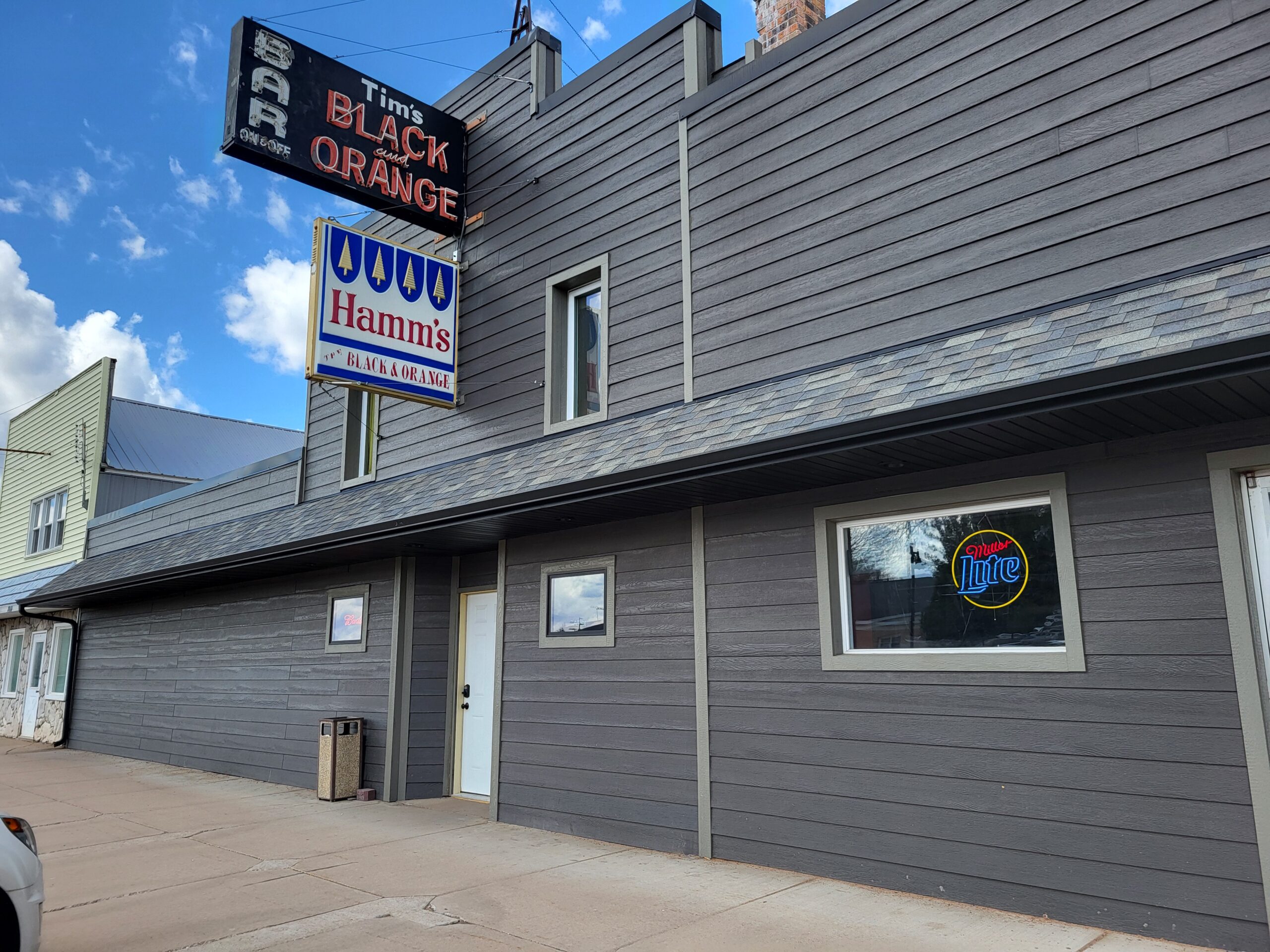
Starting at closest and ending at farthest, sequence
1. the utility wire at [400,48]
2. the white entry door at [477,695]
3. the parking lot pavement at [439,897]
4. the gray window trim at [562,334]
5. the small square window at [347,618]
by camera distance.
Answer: the parking lot pavement at [439,897]
the gray window trim at [562,334]
the white entry door at [477,695]
the utility wire at [400,48]
the small square window at [347,618]

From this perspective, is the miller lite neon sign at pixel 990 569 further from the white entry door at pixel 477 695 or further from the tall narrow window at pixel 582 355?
the white entry door at pixel 477 695

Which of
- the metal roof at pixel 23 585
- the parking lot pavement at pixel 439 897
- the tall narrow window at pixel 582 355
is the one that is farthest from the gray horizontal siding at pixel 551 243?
the metal roof at pixel 23 585

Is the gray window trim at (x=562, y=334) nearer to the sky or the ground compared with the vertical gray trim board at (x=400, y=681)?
nearer to the sky

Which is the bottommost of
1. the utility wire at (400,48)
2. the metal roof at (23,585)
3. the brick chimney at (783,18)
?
the metal roof at (23,585)

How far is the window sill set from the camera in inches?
199

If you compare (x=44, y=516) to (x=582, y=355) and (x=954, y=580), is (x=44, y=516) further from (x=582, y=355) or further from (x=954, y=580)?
(x=954, y=580)

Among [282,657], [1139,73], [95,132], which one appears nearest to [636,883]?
[1139,73]

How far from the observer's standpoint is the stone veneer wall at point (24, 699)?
17.1 metres

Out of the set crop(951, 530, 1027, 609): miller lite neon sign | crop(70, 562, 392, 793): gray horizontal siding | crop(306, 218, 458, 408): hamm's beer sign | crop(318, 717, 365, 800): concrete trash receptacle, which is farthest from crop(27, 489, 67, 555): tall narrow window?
crop(951, 530, 1027, 609): miller lite neon sign

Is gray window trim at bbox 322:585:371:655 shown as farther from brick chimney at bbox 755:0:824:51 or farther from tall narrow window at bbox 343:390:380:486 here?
brick chimney at bbox 755:0:824:51

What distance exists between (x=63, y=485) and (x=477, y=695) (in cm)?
1461

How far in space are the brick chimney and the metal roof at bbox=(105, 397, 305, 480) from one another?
14.8 m

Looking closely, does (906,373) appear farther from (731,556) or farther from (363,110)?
(363,110)

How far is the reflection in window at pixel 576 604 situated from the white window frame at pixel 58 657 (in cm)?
1323
